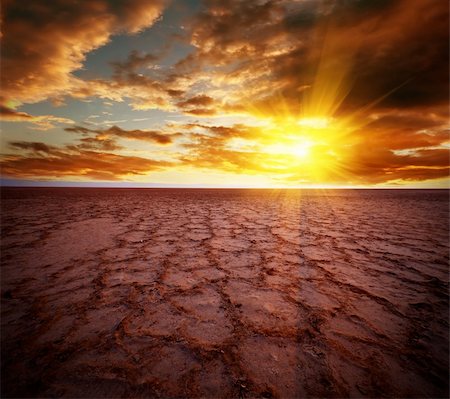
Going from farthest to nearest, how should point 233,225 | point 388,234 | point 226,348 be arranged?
1. point 233,225
2. point 388,234
3. point 226,348

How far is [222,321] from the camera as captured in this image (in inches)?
67.8

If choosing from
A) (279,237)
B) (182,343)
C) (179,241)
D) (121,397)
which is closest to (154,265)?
(179,241)

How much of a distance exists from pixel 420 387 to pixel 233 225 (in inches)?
160

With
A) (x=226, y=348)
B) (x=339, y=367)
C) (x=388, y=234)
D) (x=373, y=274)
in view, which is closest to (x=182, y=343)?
(x=226, y=348)

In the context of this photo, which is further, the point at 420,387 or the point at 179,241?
the point at 179,241

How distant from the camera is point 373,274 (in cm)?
258

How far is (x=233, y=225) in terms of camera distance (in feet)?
17.0

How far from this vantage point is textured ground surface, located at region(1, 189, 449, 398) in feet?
4.02

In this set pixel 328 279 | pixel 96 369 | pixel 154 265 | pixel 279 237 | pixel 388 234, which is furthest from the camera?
pixel 388 234

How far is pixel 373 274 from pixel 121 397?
256cm

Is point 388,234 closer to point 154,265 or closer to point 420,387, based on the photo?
point 420,387

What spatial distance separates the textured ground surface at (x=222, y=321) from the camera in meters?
1.23

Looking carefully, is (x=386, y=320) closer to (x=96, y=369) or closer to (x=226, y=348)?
(x=226, y=348)

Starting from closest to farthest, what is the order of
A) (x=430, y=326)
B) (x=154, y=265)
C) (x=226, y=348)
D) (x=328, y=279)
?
(x=226, y=348), (x=430, y=326), (x=328, y=279), (x=154, y=265)
